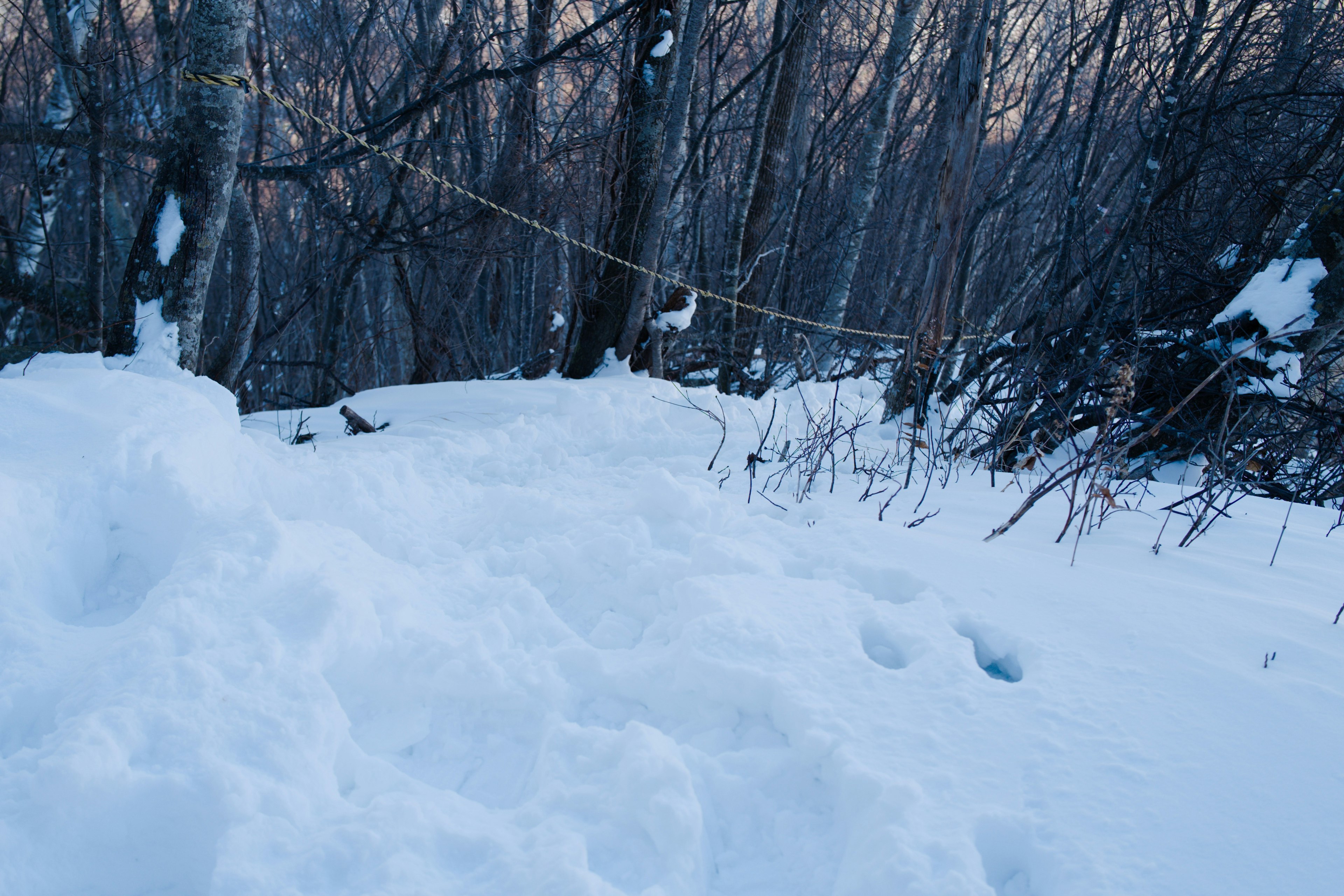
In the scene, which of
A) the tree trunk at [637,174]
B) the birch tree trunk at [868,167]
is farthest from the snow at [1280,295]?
the tree trunk at [637,174]

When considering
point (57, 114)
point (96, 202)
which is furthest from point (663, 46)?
point (57, 114)

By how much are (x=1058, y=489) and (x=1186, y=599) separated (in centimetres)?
132

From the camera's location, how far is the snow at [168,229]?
364cm

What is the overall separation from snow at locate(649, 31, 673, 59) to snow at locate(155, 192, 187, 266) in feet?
12.5

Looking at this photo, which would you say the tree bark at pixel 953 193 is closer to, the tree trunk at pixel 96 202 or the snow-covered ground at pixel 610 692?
the snow-covered ground at pixel 610 692

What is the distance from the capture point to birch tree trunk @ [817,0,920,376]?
7.57m

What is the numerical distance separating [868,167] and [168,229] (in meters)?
7.14

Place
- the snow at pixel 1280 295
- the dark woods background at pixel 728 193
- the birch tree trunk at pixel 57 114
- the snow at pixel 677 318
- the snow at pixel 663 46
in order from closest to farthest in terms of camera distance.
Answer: the snow at pixel 1280 295 < the dark woods background at pixel 728 193 < the snow at pixel 663 46 < the birch tree trunk at pixel 57 114 < the snow at pixel 677 318

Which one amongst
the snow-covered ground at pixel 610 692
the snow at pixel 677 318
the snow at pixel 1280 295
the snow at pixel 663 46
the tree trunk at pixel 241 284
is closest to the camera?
the snow-covered ground at pixel 610 692

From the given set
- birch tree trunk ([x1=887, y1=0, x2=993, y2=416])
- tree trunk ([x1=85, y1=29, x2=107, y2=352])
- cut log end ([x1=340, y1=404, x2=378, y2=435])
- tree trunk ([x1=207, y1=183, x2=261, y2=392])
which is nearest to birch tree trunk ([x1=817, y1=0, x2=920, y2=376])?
birch tree trunk ([x1=887, y1=0, x2=993, y2=416])

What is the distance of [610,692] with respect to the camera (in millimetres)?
1804

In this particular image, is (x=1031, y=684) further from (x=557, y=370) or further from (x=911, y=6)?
(x=911, y=6)

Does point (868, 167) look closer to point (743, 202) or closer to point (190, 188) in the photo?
point (743, 202)

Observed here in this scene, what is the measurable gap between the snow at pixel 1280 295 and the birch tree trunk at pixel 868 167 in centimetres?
377
